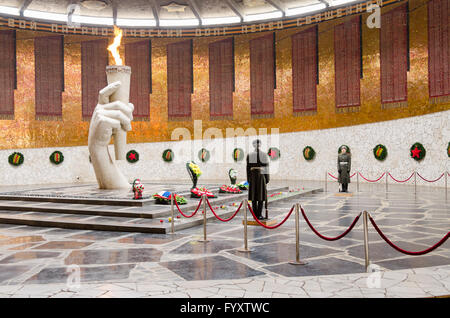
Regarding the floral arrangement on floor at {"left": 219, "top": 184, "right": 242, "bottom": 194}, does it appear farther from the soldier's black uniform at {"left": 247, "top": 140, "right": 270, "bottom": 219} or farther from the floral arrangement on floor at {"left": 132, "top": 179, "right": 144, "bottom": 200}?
the soldier's black uniform at {"left": 247, "top": 140, "right": 270, "bottom": 219}

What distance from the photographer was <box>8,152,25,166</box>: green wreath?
18781mm

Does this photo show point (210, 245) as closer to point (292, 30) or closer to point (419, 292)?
point (419, 292)

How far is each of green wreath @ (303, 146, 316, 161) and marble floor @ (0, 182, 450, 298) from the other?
1157cm

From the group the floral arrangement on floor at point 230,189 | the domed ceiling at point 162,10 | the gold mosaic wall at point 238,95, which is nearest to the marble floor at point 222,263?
the floral arrangement on floor at point 230,189

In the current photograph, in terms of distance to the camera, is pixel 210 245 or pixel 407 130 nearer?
pixel 210 245

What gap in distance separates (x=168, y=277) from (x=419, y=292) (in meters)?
2.56

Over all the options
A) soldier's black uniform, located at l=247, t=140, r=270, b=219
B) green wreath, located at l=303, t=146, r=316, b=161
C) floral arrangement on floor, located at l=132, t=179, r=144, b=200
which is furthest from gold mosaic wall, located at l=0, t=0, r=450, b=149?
floral arrangement on floor, located at l=132, t=179, r=144, b=200

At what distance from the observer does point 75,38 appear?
20.6 m

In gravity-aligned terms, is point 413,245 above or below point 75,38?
below

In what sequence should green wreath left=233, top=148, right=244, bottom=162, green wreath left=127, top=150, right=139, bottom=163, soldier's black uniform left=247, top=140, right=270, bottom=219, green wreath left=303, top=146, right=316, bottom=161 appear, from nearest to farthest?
1. soldier's black uniform left=247, top=140, right=270, bottom=219
2. green wreath left=303, top=146, right=316, bottom=161
3. green wreath left=233, top=148, right=244, bottom=162
4. green wreath left=127, top=150, right=139, bottom=163

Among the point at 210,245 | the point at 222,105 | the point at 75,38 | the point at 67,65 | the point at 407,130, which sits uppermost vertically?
the point at 75,38

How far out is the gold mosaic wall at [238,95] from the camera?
16.2 meters

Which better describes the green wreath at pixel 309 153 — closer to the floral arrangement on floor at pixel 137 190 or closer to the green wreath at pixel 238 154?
the green wreath at pixel 238 154
